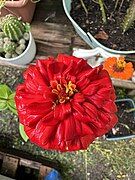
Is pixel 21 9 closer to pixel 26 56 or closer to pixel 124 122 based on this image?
pixel 26 56

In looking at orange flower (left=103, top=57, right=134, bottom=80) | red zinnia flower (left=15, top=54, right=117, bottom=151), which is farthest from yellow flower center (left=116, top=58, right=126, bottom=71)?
red zinnia flower (left=15, top=54, right=117, bottom=151)

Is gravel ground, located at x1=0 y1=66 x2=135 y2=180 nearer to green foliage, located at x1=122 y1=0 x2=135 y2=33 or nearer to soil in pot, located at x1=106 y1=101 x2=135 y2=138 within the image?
soil in pot, located at x1=106 y1=101 x2=135 y2=138

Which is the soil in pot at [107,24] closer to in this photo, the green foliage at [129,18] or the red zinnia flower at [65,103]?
the green foliage at [129,18]

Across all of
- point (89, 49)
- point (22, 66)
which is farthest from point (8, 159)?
point (89, 49)

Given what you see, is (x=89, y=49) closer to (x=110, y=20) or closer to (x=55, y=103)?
(x=110, y=20)

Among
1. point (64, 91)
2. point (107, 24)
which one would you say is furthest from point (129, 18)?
point (64, 91)
